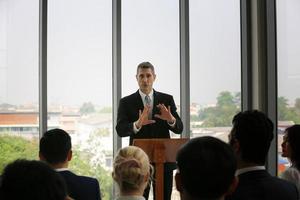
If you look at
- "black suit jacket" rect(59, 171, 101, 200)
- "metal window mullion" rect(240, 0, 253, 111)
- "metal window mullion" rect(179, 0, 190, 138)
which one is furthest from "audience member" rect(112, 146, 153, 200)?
"metal window mullion" rect(240, 0, 253, 111)

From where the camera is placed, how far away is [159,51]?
566cm

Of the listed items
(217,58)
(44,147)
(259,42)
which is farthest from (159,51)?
(44,147)

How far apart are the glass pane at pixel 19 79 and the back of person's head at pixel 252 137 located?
12.0 feet

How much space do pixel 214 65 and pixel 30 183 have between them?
4855mm

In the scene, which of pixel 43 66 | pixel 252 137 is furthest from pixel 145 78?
pixel 252 137

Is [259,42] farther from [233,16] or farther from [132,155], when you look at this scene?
[132,155]

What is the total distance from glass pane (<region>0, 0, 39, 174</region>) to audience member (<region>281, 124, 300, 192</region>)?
341 cm

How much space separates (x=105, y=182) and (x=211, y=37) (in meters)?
2.28

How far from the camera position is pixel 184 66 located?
574 centimetres

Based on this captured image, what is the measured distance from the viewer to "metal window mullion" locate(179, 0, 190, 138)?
5.72m

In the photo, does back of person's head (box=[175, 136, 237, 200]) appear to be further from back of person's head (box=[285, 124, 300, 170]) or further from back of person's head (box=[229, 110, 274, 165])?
back of person's head (box=[285, 124, 300, 170])

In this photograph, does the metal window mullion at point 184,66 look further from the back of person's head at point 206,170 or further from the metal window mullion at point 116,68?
the back of person's head at point 206,170

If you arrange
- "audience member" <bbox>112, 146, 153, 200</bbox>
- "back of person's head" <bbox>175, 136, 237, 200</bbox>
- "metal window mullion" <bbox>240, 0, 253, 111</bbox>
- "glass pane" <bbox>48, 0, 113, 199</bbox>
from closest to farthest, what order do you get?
1. "back of person's head" <bbox>175, 136, 237, 200</bbox>
2. "audience member" <bbox>112, 146, 153, 200</bbox>
3. "glass pane" <bbox>48, 0, 113, 199</bbox>
4. "metal window mullion" <bbox>240, 0, 253, 111</bbox>

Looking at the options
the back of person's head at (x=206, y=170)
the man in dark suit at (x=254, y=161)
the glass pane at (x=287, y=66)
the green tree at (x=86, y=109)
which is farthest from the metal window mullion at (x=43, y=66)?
the back of person's head at (x=206, y=170)
